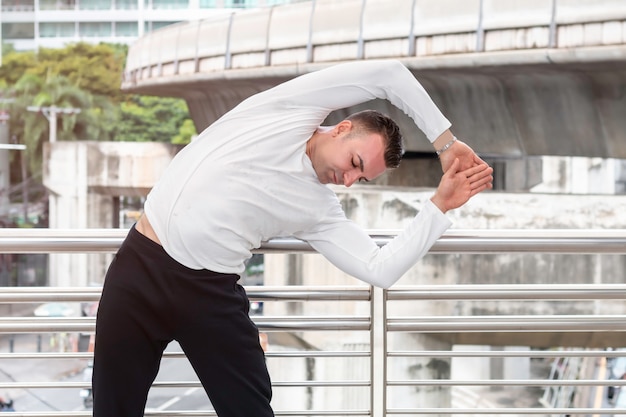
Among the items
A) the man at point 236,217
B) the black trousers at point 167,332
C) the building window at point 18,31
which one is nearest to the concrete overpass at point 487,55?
the man at point 236,217

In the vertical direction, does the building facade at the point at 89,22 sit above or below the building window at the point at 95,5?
below

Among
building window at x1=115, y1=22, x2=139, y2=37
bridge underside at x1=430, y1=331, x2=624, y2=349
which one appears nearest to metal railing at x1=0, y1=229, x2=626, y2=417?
bridge underside at x1=430, y1=331, x2=624, y2=349

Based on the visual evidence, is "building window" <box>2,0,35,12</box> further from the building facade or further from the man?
the man

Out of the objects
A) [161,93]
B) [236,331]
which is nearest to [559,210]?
[236,331]

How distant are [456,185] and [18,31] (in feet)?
119

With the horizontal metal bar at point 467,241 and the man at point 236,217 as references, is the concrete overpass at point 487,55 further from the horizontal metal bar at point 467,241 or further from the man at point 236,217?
the man at point 236,217

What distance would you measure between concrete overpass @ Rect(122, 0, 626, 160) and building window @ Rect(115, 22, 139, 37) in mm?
25679

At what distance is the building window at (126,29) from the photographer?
1385 inches

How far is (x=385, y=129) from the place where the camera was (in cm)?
181

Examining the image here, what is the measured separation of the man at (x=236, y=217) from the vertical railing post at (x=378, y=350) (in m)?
0.46

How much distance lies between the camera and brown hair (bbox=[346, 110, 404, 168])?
1808 millimetres

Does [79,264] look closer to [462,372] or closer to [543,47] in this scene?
[462,372]

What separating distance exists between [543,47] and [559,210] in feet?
6.74

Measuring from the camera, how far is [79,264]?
26031 mm
